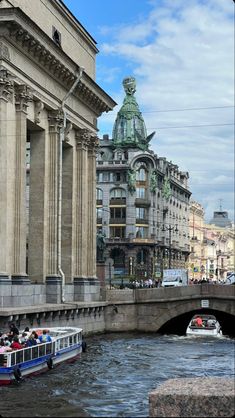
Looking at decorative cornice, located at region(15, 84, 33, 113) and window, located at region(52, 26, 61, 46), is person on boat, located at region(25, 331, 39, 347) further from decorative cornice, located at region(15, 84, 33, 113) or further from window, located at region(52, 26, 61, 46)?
window, located at region(52, 26, 61, 46)

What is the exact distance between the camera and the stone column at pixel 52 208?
4084 centimetres

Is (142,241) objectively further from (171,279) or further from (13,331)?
(13,331)

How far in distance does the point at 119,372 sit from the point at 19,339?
395 centimetres

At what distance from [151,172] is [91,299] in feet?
201

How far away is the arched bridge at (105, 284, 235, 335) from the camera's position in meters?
48.7

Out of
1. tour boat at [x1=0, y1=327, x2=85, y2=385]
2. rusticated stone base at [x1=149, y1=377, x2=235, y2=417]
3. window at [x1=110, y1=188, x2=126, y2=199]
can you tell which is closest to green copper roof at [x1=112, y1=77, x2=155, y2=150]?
window at [x1=110, y1=188, x2=126, y2=199]

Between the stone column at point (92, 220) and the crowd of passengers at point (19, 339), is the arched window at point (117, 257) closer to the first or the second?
the stone column at point (92, 220)

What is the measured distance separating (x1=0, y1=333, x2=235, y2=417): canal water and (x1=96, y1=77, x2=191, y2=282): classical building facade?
55786mm

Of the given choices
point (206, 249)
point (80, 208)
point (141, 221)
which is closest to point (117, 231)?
point (141, 221)

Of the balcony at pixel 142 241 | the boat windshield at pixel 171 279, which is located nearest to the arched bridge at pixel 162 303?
the boat windshield at pixel 171 279

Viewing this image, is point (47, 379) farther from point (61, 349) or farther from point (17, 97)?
point (17, 97)

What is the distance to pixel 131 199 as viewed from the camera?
104875mm

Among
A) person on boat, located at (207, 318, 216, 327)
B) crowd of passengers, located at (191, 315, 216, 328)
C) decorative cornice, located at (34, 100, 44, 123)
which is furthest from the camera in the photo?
person on boat, located at (207, 318, 216, 327)

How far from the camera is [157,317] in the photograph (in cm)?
4878
